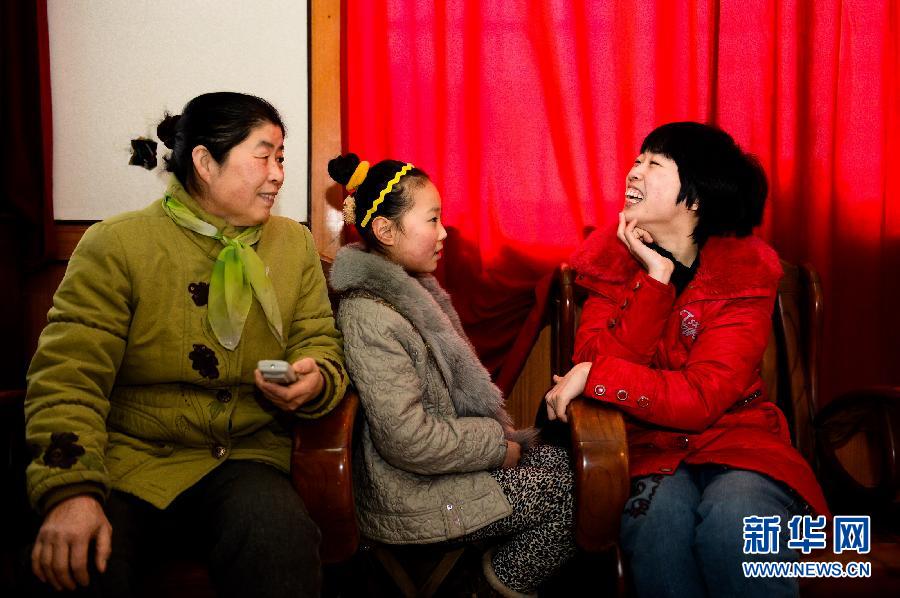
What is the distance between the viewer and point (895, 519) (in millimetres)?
1787

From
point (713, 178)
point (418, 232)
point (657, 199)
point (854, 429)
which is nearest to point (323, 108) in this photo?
point (418, 232)

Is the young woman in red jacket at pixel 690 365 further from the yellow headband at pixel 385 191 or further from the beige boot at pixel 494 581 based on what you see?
the yellow headband at pixel 385 191

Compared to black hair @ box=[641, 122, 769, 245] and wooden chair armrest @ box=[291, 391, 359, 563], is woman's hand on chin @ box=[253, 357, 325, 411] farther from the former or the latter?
black hair @ box=[641, 122, 769, 245]

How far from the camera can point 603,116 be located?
99.7 inches

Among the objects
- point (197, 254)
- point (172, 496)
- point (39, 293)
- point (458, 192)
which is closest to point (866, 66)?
point (458, 192)

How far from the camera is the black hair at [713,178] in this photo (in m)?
1.88

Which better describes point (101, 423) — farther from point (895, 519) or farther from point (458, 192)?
point (895, 519)

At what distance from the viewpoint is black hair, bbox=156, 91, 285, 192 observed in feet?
5.41

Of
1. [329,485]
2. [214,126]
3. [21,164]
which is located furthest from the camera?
[21,164]

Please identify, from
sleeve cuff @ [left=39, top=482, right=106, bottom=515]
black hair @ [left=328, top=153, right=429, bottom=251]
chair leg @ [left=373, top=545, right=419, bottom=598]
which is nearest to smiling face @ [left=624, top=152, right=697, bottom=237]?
black hair @ [left=328, top=153, right=429, bottom=251]

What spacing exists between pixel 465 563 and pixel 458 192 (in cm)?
124

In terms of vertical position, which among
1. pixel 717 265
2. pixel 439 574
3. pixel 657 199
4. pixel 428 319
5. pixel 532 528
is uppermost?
pixel 657 199

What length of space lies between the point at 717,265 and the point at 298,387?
1.11 m

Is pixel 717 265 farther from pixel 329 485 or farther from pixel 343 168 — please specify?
pixel 329 485
